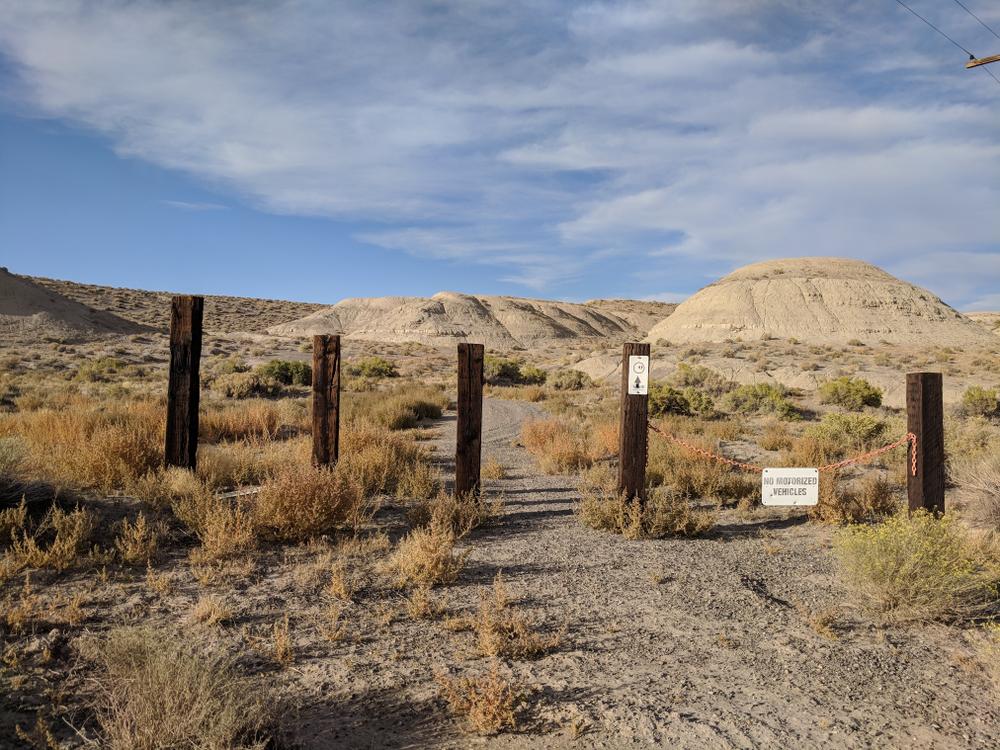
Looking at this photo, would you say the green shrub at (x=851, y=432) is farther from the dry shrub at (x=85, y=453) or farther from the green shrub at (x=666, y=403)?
the dry shrub at (x=85, y=453)

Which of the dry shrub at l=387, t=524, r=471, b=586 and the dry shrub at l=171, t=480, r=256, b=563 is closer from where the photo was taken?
the dry shrub at l=387, t=524, r=471, b=586

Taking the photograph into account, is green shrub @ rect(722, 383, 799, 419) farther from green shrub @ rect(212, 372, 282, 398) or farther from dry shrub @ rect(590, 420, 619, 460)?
green shrub @ rect(212, 372, 282, 398)

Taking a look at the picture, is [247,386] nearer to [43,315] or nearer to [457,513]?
[457,513]

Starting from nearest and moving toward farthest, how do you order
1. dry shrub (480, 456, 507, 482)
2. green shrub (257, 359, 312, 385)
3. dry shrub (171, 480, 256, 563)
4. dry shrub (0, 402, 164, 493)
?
dry shrub (171, 480, 256, 563), dry shrub (0, 402, 164, 493), dry shrub (480, 456, 507, 482), green shrub (257, 359, 312, 385)

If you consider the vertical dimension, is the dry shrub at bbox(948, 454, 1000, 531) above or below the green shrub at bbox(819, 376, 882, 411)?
below

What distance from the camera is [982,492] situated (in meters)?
7.16

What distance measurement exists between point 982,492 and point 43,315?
164ft

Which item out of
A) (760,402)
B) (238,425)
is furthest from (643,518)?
(760,402)

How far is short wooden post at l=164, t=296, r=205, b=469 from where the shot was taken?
776 centimetres

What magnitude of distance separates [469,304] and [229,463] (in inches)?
2977

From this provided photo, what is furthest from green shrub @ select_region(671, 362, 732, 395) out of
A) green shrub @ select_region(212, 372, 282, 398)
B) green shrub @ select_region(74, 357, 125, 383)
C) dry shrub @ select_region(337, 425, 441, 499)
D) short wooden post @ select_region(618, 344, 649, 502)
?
A: green shrub @ select_region(74, 357, 125, 383)

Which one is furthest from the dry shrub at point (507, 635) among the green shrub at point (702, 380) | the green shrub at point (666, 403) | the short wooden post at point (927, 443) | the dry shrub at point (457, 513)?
the green shrub at point (702, 380)

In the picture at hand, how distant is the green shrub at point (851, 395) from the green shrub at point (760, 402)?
130cm

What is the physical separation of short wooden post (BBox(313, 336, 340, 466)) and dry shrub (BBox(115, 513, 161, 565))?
2.24 m
